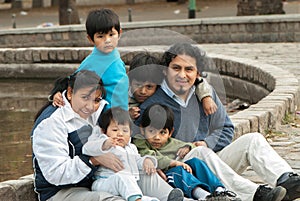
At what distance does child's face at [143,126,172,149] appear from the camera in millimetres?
5977

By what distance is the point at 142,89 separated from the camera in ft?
20.2

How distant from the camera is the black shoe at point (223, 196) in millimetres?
5504

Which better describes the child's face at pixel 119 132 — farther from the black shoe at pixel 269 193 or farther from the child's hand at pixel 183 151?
the black shoe at pixel 269 193

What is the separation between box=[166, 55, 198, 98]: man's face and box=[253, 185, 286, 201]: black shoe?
88 cm

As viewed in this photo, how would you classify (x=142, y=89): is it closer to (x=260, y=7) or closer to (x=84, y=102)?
(x=84, y=102)

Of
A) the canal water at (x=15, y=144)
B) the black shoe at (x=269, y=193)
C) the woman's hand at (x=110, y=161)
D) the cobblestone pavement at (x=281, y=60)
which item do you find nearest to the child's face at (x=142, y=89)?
the woman's hand at (x=110, y=161)

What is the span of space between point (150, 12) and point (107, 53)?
1030 inches

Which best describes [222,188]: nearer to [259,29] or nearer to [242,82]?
[242,82]

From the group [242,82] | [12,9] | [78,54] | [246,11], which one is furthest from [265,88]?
[12,9]

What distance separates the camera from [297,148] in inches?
309

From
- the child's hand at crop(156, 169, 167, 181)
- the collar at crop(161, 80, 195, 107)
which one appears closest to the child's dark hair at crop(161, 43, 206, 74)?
the collar at crop(161, 80, 195, 107)

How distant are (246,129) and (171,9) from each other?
24975mm

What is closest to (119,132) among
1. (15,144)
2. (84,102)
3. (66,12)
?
(84,102)

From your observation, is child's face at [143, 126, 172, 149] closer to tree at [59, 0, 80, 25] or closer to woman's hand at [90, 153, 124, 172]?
woman's hand at [90, 153, 124, 172]
